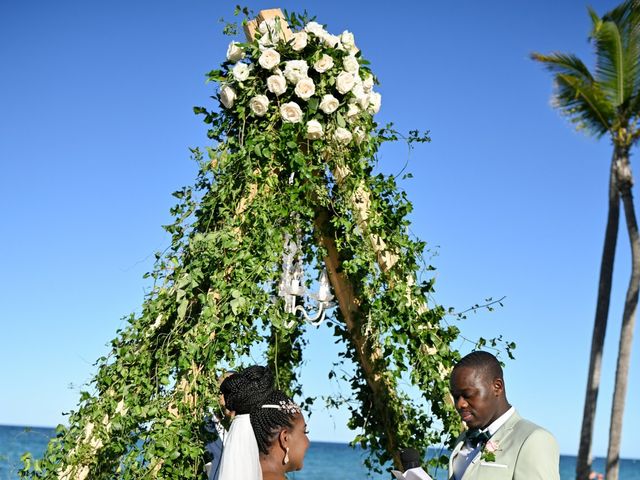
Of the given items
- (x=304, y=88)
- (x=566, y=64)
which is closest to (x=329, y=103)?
(x=304, y=88)

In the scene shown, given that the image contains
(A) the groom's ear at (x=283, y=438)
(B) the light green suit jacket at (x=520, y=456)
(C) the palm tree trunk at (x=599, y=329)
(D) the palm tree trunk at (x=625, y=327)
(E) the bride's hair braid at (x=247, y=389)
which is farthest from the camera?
(C) the palm tree trunk at (x=599, y=329)

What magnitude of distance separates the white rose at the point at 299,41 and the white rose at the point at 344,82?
259 millimetres

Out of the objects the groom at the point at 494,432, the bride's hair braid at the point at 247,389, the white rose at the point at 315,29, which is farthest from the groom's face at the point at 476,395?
the white rose at the point at 315,29

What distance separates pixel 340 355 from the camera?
17.0ft

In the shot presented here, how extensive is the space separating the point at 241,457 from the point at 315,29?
8.23 feet

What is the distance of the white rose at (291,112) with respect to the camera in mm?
4543

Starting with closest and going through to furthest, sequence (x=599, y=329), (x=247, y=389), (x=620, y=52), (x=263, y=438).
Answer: (x=263, y=438) < (x=247, y=389) < (x=620, y=52) < (x=599, y=329)

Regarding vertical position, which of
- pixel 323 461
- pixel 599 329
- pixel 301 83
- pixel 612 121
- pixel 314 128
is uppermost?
pixel 612 121

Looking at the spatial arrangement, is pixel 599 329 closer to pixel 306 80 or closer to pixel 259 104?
pixel 306 80

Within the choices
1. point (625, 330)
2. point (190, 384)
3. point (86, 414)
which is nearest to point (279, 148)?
point (190, 384)

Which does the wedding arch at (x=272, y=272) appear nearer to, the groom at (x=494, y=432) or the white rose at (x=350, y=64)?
the white rose at (x=350, y=64)

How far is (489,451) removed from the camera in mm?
3143

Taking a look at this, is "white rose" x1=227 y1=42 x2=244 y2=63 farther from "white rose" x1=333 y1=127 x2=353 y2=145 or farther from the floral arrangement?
"white rose" x1=333 y1=127 x2=353 y2=145

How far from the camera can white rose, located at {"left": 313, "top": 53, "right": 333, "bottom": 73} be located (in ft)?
15.2
